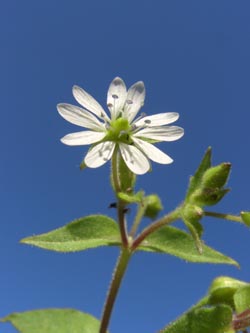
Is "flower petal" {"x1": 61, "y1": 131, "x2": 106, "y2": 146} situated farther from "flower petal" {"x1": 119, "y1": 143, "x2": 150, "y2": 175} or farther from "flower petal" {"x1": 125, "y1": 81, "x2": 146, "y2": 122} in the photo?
"flower petal" {"x1": 125, "y1": 81, "x2": 146, "y2": 122}

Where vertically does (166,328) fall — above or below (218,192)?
below

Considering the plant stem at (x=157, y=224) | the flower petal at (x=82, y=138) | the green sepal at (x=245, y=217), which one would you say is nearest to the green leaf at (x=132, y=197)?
the plant stem at (x=157, y=224)

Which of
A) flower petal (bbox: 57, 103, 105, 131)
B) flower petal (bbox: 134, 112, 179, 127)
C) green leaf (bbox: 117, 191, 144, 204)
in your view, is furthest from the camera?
flower petal (bbox: 134, 112, 179, 127)

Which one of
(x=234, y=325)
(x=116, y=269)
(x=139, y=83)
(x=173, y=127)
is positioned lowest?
(x=234, y=325)

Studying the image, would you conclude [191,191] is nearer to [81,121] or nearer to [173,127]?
[173,127]

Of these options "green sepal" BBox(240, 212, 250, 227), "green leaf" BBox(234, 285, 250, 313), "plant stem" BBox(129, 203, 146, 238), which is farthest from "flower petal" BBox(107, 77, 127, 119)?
"green leaf" BBox(234, 285, 250, 313)

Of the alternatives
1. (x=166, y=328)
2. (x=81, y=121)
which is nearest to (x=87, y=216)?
(x=81, y=121)
